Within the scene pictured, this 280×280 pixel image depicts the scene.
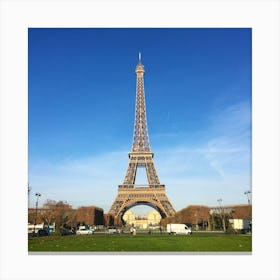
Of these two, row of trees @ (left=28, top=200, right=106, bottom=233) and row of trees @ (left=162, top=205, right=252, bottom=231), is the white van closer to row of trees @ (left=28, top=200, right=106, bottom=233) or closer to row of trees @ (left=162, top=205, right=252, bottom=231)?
row of trees @ (left=162, top=205, right=252, bottom=231)

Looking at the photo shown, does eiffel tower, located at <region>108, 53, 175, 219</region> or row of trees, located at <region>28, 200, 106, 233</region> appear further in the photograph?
eiffel tower, located at <region>108, 53, 175, 219</region>

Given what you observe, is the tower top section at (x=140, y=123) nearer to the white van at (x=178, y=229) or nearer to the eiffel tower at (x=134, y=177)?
the eiffel tower at (x=134, y=177)

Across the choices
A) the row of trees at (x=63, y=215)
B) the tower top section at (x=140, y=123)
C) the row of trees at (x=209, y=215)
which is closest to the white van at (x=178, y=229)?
the row of trees at (x=209, y=215)

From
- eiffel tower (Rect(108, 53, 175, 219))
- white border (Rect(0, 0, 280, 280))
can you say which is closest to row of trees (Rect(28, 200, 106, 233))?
eiffel tower (Rect(108, 53, 175, 219))

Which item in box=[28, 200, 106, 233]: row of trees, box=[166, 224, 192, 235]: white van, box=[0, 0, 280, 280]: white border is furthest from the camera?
box=[28, 200, 106, 233]: row of trees

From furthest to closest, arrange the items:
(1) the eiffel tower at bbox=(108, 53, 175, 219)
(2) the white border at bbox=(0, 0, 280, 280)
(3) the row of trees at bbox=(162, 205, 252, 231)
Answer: (1) the eiffel tower at bbox=(108, 53, 175, 219) → (3) the row of trees at bbox=(162, 205, 252, 231) → (2) the white border at bbox=(0, 0, 280, 280)

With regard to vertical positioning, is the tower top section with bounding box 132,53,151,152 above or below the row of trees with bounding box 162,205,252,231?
above
